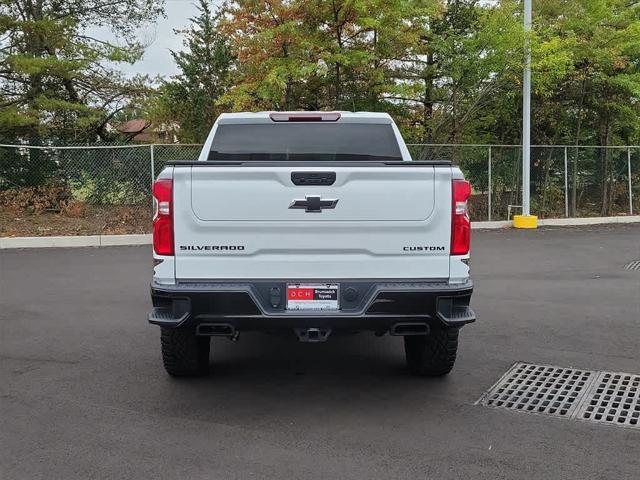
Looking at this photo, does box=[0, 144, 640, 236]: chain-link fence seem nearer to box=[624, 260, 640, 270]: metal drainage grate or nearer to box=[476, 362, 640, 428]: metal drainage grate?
box=[624, 260, 640, 270]: metal drainage grate

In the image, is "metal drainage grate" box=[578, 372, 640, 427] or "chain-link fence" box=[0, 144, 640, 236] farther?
"chain-link fence" box=[0, 144, 640, 236]

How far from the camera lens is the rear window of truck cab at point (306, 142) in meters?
5.54

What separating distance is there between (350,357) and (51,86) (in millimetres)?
14264

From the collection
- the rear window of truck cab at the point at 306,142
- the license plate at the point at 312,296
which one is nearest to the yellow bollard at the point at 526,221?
the rear window of truck cab at the point at 306,142

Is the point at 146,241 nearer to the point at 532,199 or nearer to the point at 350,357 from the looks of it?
the point at 350,357

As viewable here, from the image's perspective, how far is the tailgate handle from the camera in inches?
156

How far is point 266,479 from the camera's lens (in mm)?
3266

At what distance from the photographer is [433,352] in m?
4.74

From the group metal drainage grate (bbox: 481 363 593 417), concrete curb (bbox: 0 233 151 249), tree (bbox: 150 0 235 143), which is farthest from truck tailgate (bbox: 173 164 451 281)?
tree (bbox: 150 0 235 143)

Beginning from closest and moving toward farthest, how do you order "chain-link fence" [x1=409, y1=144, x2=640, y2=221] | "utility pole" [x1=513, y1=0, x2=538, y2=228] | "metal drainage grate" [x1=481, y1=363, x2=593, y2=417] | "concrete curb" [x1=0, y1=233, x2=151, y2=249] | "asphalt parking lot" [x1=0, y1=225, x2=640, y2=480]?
"asphalt parking lot" [x1=0, y1=225, x2=640, y2=480] < "metal drainage grate" [x1=481, y1=363, x2=593, y2=417] < "concrete curb" [x1=0, y1=233, x2=151, y2=249] < "utility pole" [x1=513, y1=0, x2=538, y2=228] < "chain-link fence" [x1=409, y1=144, x2=640, y2=221]

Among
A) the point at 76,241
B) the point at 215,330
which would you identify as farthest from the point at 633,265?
the point at 76,241

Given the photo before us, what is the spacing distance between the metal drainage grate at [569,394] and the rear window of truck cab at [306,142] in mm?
2175

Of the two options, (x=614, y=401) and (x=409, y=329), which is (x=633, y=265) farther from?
(x=409, y=329)

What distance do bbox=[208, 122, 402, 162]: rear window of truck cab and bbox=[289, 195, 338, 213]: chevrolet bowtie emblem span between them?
1.63 m
